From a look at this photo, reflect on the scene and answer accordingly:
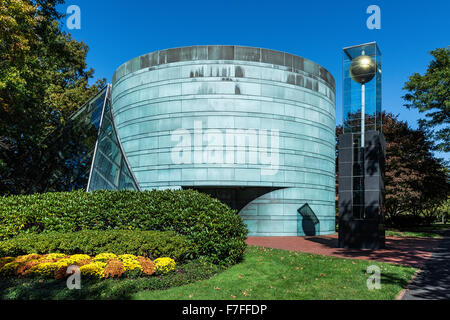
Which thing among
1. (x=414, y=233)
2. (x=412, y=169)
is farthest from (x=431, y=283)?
(x=412, y=169)

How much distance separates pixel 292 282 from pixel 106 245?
5.46 m

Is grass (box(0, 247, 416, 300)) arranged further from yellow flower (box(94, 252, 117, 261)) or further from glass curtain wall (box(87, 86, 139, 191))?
glass curtain wall (box(87, 86, 139, 191))

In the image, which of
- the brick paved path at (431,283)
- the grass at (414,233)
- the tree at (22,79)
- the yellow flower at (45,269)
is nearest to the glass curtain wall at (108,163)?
the tree at (22,79)

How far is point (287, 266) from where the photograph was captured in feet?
34.8

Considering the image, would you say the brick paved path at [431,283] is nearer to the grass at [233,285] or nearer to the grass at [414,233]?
the grass at [233,285]

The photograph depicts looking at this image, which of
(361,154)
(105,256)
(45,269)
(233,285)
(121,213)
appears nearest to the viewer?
(233,285)

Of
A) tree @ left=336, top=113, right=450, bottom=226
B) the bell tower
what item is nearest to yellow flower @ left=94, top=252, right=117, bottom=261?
the bell tower

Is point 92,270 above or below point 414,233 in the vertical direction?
above

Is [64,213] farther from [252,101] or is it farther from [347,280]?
[252,101]

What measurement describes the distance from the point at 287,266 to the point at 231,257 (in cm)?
189

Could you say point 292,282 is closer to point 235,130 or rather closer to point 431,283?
point 431,283

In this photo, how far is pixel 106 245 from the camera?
958cm

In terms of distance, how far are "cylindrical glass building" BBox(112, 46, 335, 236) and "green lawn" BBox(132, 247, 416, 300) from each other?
11.3 metres
